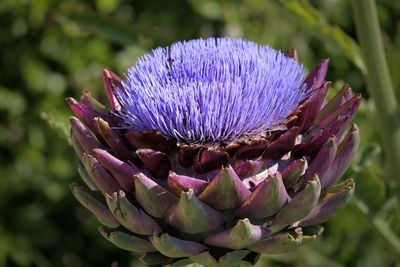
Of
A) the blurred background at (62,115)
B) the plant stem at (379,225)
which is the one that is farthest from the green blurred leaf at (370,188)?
the blurred background at (62,115)

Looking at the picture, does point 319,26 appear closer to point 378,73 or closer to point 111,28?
point 378,73

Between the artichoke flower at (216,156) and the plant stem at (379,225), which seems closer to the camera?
the artichoke flower at (216,156)

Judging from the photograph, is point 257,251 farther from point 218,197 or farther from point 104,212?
point 104,212

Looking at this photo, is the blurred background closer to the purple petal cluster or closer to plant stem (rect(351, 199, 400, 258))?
plant stem (rect(351, 199, 400, 258))

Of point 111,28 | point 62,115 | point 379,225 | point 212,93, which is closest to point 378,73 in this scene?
point 379,225

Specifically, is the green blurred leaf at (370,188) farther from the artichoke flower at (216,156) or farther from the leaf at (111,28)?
the leaf at (111,28)

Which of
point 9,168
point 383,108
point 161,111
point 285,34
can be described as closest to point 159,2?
point 285,34

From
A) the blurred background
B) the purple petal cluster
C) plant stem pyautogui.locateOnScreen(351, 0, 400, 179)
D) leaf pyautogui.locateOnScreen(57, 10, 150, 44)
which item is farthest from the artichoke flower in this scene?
the blurred background
